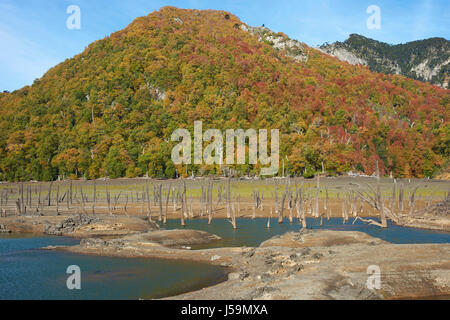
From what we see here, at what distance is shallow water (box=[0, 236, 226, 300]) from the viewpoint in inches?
862

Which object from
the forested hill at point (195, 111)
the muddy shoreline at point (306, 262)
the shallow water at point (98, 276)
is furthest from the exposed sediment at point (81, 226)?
the forested hill at point (195, 111)

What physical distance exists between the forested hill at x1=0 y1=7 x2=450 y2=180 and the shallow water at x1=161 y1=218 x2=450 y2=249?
170ft

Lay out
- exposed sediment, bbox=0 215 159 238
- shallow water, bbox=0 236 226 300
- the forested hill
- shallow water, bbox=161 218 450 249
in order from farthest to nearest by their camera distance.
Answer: the forested hill, exposed sediment, bbox=0 215 159 238, shallow water, bbox=161 218 450 249, shallow water, bbox=0 236 226 300

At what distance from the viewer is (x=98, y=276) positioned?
25156 mm

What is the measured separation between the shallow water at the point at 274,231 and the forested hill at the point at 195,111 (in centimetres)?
5170

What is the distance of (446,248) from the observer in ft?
85.4

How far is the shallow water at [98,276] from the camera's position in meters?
21.9

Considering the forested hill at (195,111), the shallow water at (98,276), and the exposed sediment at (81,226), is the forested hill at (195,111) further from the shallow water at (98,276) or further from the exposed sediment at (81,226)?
the shallow water at (98,276)

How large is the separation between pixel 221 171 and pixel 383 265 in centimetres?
8377

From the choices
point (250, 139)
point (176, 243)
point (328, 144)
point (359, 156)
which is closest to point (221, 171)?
→ point (250, 139)

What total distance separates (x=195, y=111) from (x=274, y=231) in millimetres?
98948

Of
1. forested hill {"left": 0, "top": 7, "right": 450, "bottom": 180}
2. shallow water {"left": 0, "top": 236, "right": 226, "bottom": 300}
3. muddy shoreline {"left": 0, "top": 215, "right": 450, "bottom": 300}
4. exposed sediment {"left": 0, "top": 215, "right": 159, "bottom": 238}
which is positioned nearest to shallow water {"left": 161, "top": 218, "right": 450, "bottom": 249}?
muddy shoreline {"left": 0, "top": 215, "right": 450, "bottom": 300}

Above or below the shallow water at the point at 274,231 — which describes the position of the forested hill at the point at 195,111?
above

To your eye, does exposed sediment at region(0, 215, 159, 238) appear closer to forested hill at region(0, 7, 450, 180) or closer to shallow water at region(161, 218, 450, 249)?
shallow water at region(161, 218, 450, 249)
